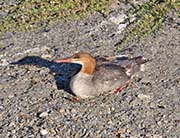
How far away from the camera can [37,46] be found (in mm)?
11172

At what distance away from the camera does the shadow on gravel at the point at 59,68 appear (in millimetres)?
9577

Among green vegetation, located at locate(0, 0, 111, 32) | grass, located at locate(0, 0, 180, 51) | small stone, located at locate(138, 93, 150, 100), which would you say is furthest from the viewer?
green vegetation, located at locate(0, 0, 111, 32)

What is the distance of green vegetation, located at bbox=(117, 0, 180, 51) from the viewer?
11.1 metres

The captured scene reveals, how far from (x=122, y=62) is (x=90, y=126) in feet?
5.00

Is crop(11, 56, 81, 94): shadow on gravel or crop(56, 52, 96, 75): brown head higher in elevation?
crop(56, 52, 96, 75): brown head

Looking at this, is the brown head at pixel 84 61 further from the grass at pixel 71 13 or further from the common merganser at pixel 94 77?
the grass at pixel 71 13

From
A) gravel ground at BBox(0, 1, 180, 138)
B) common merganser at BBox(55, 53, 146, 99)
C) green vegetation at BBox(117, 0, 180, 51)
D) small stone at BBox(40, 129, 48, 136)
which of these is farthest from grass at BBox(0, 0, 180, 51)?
small stone at BBox(40, 129, 48, 136)

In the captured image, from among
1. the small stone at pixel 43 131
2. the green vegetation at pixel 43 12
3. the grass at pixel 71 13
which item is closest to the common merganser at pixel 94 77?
the small stone at pixel 43 131

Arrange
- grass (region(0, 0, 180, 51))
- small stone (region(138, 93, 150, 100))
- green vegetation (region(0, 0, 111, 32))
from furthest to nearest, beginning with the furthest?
green vegetation (region(0, 0, 111, 32)) < grass (region(0, 0, 180, 51)) < small stone (region(138, 93, 150, 100))

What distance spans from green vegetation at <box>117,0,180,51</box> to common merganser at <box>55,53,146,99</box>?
5.02 feet

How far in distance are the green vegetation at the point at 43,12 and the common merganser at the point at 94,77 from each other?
3168 mm

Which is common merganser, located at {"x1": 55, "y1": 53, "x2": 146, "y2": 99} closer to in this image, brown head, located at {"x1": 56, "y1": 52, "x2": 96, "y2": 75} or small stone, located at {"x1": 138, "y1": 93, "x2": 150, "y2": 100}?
brown head, located at {"x1": 56, "y1": 52, "x2": 96, "y2": 75}

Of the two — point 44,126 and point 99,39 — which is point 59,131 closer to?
point 44,126

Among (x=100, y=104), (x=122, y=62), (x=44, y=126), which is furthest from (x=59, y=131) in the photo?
(x=122, y=62)
